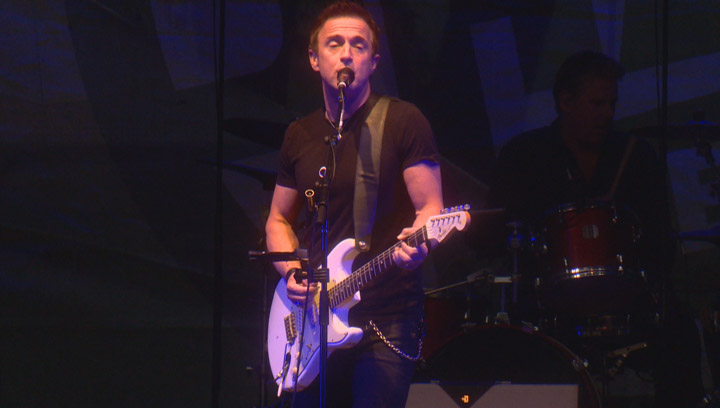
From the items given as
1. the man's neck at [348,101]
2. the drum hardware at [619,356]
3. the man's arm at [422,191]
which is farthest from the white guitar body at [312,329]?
the drum hardware at [619,356]

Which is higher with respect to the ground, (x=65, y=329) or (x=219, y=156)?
(x=219, y=156)

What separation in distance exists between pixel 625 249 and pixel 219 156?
2125mm

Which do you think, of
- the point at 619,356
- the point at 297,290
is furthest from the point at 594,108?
the point at 297,290

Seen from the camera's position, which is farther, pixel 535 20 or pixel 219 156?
pixel 535 20

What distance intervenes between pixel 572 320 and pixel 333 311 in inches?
55.2

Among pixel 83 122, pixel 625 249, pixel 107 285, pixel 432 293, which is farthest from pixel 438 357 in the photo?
pixel 83 122

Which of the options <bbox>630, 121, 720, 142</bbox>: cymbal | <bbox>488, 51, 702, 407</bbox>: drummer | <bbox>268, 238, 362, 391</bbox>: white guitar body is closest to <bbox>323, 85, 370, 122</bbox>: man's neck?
<bbox>268, 238, 362, 391</bbox>: white guitar body

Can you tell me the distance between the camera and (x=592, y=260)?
11.0 feet

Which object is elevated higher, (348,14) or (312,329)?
(348,14)

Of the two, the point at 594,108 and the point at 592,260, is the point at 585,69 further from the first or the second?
the point at 592,260

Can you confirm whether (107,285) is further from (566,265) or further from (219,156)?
(566,265)

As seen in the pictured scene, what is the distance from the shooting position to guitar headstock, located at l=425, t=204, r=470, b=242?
2.54 metres

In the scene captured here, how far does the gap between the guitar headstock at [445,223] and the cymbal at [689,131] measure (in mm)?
1843

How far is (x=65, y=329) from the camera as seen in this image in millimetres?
4590
